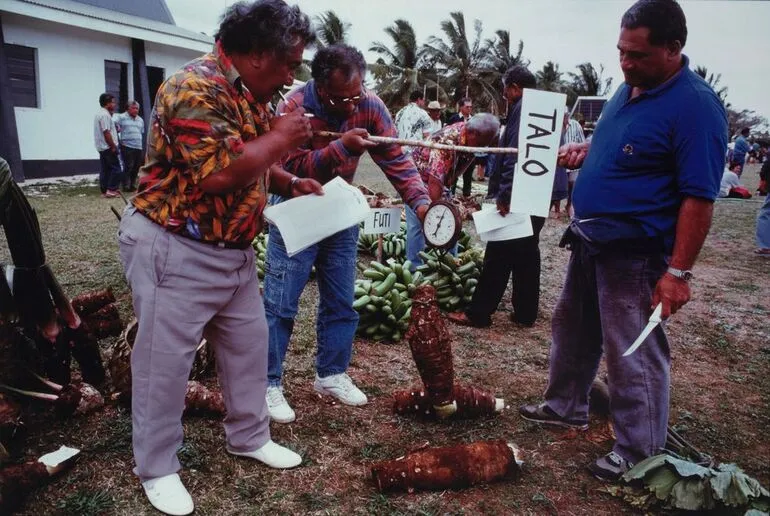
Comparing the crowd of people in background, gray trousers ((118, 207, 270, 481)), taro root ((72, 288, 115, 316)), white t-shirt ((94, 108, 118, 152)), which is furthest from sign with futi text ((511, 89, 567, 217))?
white t-shirt ((94, 108, 118, 152))

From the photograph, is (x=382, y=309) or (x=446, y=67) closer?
(x=382, y=309)

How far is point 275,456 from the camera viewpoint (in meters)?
2.69

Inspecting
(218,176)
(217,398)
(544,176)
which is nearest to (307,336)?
(217,398)

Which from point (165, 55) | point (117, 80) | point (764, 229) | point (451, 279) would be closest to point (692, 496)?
point (451, 279)

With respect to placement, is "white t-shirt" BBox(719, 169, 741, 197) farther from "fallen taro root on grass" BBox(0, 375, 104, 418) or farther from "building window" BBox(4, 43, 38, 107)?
"building window" BBox(4, 43, 38, 107)

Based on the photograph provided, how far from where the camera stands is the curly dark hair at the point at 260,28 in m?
2.00

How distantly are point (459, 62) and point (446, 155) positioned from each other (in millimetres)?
29799

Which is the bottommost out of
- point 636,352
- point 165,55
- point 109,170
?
point 109,170

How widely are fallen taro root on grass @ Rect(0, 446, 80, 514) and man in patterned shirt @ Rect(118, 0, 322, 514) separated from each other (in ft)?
1.44

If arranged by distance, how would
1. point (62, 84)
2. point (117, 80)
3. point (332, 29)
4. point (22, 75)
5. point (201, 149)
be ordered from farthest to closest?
point (332, 29), point (117, 80), point (62, 84), point (22, 75), point (201, 149)

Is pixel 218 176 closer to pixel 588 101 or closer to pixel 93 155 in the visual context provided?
pixel 93 155

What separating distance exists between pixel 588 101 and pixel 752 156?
21.8 meters

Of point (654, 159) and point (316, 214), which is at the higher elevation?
point (654, 159)

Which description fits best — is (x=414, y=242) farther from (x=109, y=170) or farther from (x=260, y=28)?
(x=109, y=170)
